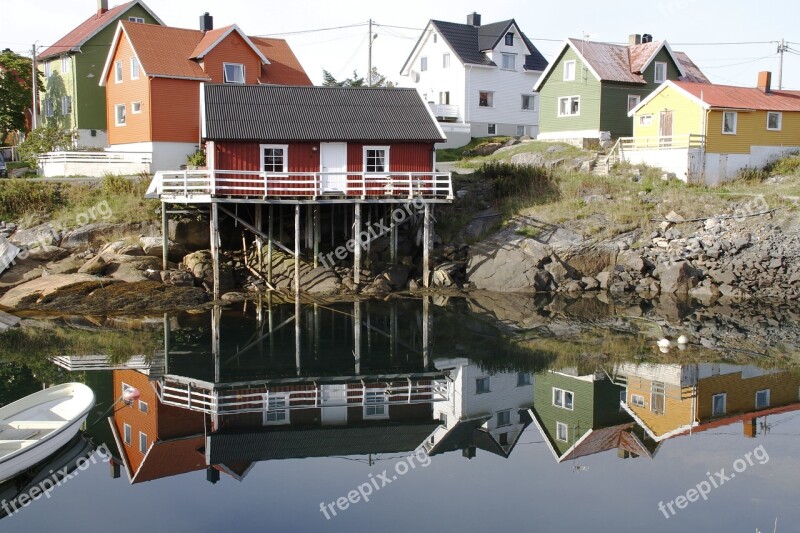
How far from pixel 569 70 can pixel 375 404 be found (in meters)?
31.3

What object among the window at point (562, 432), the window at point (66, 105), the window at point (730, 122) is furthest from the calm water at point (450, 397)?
the window at point (66, 105)

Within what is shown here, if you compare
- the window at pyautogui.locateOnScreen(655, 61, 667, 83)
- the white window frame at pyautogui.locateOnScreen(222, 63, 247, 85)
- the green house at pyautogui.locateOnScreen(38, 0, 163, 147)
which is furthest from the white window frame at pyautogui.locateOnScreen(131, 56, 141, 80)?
the window at pyautogui.locateOnScreen(655, 61, 667, 83)

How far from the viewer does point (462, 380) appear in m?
21.3

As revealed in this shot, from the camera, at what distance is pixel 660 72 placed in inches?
1781

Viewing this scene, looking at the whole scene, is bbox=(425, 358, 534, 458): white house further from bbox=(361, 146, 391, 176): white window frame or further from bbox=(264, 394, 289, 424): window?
bbox=(361, 146, 391, 176): white window frame

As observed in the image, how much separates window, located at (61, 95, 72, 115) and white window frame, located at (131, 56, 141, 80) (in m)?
8.00

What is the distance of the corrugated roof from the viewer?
3788cm

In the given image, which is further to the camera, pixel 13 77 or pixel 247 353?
pixel 13 77

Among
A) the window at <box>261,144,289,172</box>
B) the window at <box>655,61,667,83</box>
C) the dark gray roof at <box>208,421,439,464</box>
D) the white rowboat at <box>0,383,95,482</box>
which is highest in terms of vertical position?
the window at <box>655,61,667,83</box>

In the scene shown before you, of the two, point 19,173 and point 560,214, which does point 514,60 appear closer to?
point 560,214

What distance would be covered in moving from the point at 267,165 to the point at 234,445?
1645 cm

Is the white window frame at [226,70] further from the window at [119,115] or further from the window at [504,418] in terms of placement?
the window at [504,418]

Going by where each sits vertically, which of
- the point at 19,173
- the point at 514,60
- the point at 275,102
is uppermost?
the point at 514,60

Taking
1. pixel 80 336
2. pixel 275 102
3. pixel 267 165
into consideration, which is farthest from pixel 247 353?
pixel 275 102
